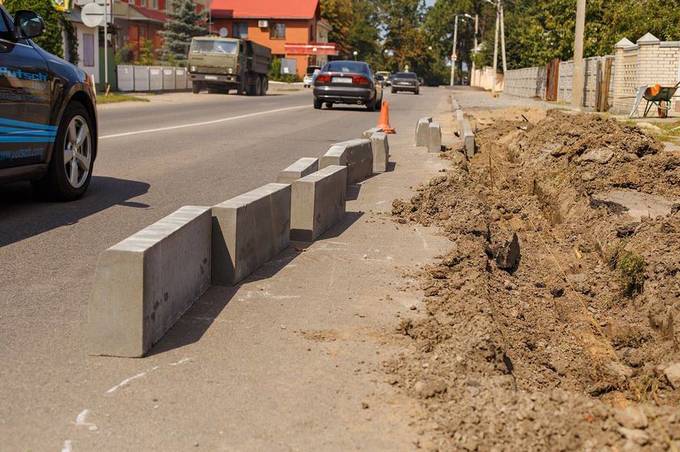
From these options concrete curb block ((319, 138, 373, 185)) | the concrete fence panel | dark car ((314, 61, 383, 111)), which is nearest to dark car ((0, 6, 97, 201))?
concrete curb block ((319, 138, 373, 185))

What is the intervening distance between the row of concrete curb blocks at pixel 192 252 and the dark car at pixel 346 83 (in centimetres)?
2230

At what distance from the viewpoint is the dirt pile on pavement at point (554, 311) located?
3.43m

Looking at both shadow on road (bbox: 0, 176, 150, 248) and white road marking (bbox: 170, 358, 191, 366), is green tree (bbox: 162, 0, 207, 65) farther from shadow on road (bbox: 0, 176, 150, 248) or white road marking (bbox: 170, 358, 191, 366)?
white road marking (bbox: 170, 358, 191, 366)

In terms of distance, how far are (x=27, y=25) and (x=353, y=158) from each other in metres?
4.57

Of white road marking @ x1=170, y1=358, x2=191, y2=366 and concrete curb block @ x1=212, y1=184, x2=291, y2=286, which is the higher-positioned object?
concrete curb block @ x1=212, y1=184, x2=291, y2=286

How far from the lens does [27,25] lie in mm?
7637

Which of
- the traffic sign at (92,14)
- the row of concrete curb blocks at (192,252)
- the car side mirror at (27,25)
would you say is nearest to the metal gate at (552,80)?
the traffic sign at (92,14)

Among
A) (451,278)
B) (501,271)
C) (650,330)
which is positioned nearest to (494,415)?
(451,278)

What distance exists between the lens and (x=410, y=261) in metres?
6.86

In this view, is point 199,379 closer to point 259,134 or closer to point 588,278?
point 588,278

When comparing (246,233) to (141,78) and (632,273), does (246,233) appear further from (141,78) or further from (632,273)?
(141,78)

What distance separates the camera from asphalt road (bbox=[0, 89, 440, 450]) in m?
3.92

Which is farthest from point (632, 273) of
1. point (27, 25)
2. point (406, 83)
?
point (406, 83)

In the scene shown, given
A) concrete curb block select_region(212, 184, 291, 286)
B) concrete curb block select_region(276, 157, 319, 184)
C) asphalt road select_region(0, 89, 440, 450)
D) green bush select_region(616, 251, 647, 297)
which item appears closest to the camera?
asphalt road select_region(0, 89, 440, 450)
